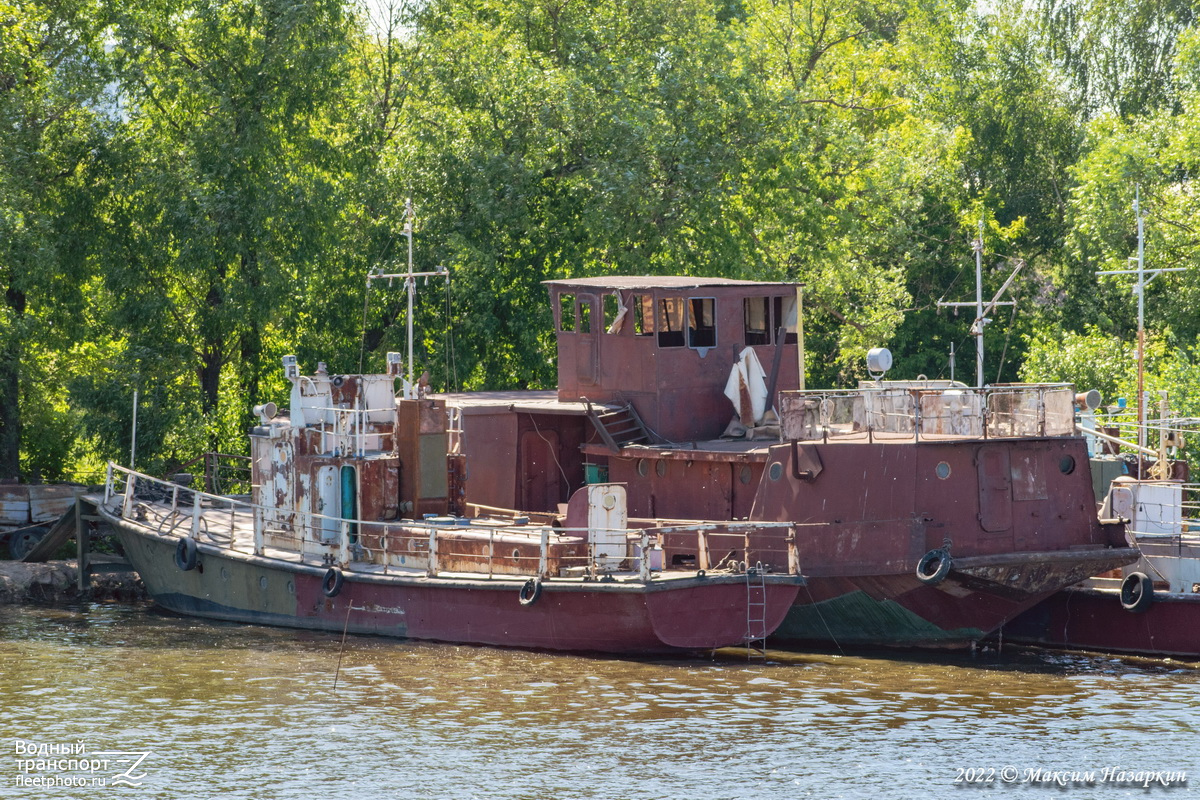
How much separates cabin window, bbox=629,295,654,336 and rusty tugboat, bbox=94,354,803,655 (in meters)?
3.63

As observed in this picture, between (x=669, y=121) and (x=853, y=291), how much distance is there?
1172 cm

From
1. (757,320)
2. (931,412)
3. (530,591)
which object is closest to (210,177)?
(757,320)

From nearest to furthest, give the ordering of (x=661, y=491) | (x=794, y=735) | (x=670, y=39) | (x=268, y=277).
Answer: (x=794, y=735)
(x=661, y=491)
(x=268, y=277)
(x=670, y=39)

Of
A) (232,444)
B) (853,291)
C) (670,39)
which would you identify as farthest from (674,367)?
(853,291)

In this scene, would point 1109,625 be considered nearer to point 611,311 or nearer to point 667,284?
point 667,284

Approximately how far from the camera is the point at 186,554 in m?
26.4

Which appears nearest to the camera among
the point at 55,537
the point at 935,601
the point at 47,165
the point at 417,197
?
the point at 935,601

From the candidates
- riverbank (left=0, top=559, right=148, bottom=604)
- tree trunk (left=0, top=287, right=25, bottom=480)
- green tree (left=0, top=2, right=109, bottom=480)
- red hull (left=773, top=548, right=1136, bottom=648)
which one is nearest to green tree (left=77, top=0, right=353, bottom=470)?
green tree (left=0, top=2, right=109, bottom=480)

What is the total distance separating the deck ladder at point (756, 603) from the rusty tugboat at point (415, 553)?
1.0 inches

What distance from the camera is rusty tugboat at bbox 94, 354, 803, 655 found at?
22000mm

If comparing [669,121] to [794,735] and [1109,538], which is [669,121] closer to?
[1109,538]

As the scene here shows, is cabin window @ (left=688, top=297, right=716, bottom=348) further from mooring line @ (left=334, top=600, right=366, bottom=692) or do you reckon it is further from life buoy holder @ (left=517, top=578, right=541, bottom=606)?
mooring line @ (left=334, top=600, right=366, bottom=692)

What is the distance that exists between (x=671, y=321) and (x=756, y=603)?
6239 millimetres

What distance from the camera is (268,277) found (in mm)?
32312
